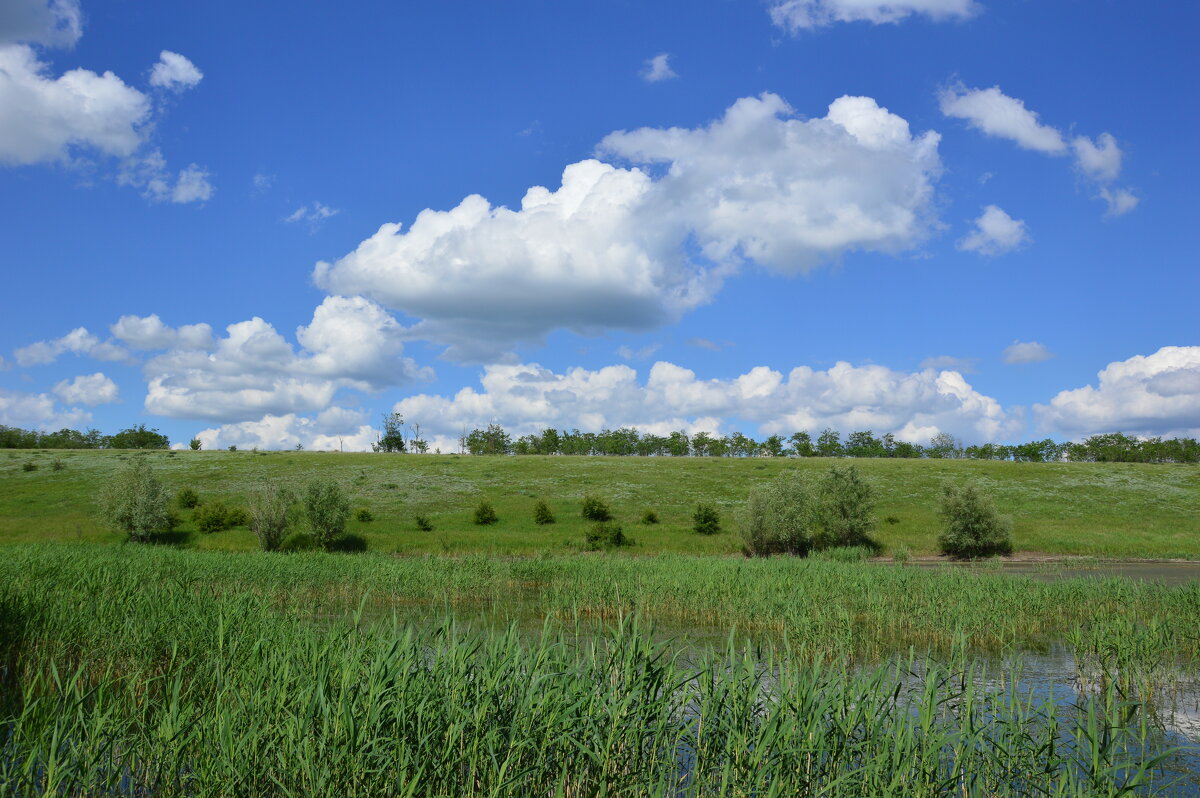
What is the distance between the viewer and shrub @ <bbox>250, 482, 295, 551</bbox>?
4522 centimetres

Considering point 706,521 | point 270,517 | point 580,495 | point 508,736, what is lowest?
point 706,521

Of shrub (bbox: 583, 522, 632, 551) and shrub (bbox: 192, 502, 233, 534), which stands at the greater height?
shrub (bbox: 192, 502, 233, 534)

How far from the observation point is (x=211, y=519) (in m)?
50.2

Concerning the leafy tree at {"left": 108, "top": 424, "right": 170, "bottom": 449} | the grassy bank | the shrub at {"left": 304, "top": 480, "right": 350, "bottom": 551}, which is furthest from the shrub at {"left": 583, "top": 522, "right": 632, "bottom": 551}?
the leafy tree at {"left": 108, "top": 424, "right": 170, "bottom": 449}

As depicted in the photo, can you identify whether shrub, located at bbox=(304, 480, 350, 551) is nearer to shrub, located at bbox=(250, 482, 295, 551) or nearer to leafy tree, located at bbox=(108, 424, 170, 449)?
→ shrub, located at bbox=(250, 482, 295, 551)

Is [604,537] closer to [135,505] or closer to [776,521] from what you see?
[776,521]

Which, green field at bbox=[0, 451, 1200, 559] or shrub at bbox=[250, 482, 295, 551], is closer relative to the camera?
shrub at bbox=[250, 482, 295, 551]

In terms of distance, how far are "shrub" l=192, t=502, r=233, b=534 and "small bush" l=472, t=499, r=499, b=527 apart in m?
17.8

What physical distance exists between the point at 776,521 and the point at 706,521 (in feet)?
30.3

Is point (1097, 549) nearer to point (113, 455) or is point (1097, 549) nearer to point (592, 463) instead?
point (592, 463)

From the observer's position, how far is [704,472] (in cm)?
8338

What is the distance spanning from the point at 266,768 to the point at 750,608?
14269 millimetres

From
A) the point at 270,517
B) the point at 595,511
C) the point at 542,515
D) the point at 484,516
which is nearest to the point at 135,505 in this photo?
the point at 270,517

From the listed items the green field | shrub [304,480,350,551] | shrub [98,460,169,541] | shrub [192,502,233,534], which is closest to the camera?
shrub [98,460,169,541]
